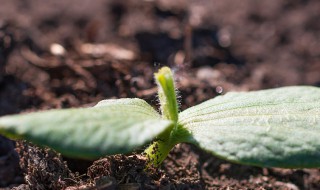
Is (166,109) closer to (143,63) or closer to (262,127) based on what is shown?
(262,127)

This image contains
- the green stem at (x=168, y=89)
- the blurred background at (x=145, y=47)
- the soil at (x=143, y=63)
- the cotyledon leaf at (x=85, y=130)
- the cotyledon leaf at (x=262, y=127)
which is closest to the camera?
the cotyledon leaf at (x=85, y=130)

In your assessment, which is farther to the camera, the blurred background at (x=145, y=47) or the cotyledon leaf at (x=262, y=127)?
the blurred background at (x=145, y=47)

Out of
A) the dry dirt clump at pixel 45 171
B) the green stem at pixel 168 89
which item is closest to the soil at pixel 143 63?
the dry dirt clump at pixel 45 171

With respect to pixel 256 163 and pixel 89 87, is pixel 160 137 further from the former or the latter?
pixel 89 87

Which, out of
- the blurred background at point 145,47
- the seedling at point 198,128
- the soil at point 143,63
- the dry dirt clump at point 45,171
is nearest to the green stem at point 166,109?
the seedling at point 198,128

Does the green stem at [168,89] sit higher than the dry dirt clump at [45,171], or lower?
higher

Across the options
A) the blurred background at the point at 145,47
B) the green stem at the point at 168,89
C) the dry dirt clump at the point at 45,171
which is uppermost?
the blurred background at the point at 145,47

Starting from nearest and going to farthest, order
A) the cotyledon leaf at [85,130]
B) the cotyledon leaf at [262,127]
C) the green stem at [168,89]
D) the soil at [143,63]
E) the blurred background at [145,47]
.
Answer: the cotyledon leaf at [85,130] < the cotyledon leaf at [262,127] < the green stem at [168,89] < the soil at [143,63] < the blurred background at [145,47]

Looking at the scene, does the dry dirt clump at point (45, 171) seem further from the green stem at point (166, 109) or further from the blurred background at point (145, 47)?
the blurred background at point (145, 47)
